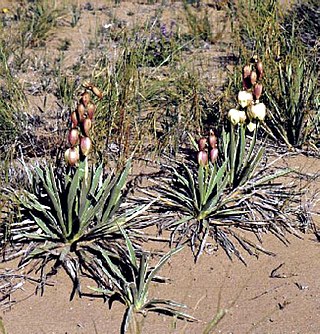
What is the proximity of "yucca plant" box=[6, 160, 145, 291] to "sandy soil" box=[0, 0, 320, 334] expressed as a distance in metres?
0.15

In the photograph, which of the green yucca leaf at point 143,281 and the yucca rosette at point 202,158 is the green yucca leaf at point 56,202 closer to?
the green yucca leaf at point 143,281

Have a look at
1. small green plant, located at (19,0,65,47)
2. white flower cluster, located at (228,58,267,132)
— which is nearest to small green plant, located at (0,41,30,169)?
white flower cluster, located at (228,58,267,132)

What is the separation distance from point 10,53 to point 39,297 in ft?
11.3

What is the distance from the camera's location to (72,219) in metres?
3.98

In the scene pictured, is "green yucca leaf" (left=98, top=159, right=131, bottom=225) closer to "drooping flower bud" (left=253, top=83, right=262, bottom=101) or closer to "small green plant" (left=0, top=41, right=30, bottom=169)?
"drooping flower bud" (left=253, top=83, right=262, bottom=101)

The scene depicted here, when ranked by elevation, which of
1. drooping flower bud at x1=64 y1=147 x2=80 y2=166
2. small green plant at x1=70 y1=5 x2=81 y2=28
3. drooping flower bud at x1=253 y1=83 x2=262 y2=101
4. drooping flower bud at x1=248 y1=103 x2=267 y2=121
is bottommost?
small green plant at x1=70 y1=5 x2=81 y2=28

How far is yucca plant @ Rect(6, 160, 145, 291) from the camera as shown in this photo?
3.93 m

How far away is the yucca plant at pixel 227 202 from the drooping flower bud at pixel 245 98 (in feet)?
0.67

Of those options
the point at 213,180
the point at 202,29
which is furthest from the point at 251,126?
the point at 202,29

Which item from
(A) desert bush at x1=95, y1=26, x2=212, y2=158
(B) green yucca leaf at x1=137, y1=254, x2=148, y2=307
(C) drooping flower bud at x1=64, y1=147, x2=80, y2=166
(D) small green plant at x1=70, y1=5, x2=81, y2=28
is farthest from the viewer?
(D) small green plant at x1=70, y1=5, x2=81, y2=28

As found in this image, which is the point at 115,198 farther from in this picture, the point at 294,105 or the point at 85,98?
the point at 294,105

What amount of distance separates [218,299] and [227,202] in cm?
75

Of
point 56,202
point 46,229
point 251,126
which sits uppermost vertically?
point 251,126

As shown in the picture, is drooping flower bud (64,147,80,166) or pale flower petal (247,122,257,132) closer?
drooping flower bud (64,147,80,166)
